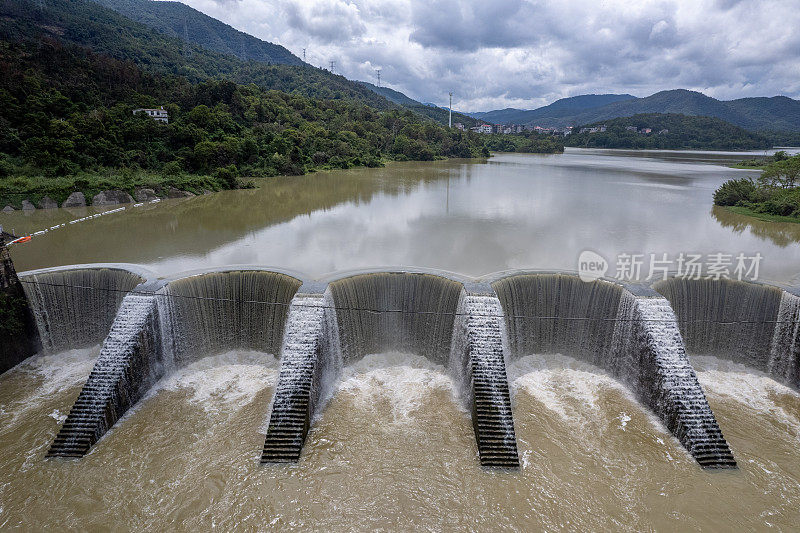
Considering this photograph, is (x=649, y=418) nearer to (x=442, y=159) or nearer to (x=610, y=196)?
(x=610, y=196)

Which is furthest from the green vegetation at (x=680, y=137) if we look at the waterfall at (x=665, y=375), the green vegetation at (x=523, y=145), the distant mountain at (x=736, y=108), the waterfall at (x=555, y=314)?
the waterfall at (x=665, y=375)

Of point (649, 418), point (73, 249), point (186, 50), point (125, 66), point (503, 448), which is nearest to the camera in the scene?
point (503, 448)

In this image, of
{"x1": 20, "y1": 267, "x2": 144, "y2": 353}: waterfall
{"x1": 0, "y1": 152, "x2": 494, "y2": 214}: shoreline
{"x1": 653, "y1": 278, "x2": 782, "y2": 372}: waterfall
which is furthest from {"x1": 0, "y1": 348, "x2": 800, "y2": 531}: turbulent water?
{"x1": 0, "y1": 152, "x2": 494, "y2": 214}: shoreline

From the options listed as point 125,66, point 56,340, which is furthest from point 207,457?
point 125,66

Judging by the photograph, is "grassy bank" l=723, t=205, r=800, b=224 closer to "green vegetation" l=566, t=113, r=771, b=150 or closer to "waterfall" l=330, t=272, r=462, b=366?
"waterfall" l=330, t=272, r=462, b=366

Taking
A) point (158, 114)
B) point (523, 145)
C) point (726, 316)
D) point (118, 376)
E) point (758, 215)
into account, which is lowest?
point (118, 376)

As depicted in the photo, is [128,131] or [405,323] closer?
[405,323]

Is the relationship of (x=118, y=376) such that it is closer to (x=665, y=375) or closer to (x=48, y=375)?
A: (x=48, y=375)

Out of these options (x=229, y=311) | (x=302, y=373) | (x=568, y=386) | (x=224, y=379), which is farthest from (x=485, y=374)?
(x=229, y=311)
